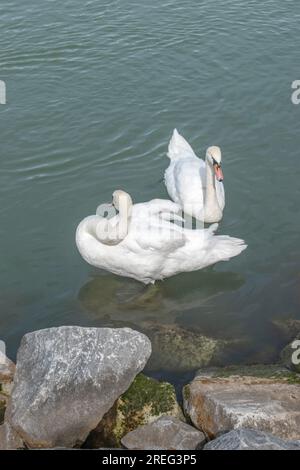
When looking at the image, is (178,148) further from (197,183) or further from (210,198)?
(210,198)

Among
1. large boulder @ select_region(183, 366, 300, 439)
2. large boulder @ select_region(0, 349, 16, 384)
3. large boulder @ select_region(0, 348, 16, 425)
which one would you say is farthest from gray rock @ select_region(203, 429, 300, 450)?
large boulder @ select_region(0, 349, 16, 384)

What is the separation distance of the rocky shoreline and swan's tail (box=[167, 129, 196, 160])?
17.0 feet

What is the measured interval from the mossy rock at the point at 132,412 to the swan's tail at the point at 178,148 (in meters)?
5.66

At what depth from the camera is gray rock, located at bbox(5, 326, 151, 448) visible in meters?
7.99

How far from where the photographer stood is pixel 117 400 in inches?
328

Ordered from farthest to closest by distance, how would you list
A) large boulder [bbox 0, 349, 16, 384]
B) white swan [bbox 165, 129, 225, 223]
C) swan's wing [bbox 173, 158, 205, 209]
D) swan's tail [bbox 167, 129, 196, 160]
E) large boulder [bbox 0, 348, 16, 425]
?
swan's tail [bbox 167, 129, 196, 160] < swan's wing [bbox 173, 158, 205, 209] < white swan [bbox 165, 129, 225, 223] < large boulder [bbox 0, 349, 16, 384] < large boulder [bbox 0, 348, 16, 425]

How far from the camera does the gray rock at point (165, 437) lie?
777 cm

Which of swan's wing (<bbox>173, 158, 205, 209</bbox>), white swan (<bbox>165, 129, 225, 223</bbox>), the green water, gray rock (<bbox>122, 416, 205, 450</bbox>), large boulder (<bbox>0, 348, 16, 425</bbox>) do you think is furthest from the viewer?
swan's wing (<bbox>173, 158, 205, 209</bbox>)

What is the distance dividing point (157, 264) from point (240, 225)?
7.02 ft

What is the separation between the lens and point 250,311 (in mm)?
10594

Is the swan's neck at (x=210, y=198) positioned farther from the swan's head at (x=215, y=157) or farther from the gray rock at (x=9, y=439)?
the gray rock at (x=9, y=439)

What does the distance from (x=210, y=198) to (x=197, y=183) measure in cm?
59

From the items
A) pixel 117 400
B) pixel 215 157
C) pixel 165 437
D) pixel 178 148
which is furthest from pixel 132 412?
pixel 178 148

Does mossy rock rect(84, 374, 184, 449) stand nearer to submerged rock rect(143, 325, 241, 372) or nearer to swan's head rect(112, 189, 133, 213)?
submerged rock rect(143, 325, 241, 372)
